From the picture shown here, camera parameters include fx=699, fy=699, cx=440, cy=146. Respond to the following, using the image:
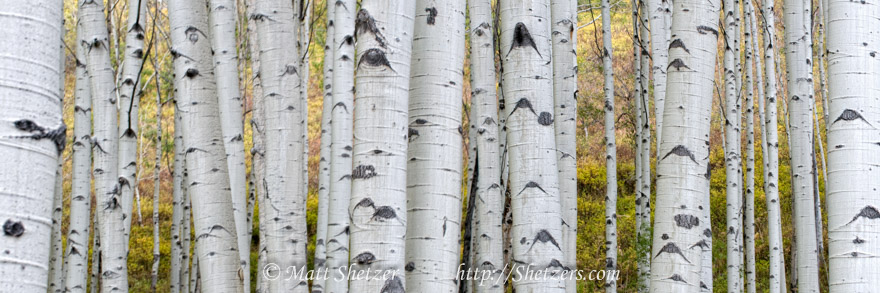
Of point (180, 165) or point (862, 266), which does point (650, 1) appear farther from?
point (180, 165)

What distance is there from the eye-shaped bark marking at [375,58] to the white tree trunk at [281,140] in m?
0.97

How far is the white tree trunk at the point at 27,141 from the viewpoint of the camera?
3.30 ft

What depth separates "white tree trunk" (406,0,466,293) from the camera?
2145 mm

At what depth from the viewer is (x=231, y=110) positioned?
2941mm

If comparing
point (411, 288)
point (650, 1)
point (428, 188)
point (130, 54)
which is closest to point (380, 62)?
point (428, 188)

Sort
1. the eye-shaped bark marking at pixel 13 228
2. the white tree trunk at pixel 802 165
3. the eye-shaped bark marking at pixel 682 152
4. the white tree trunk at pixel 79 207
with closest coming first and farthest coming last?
1. the eye-shaped bark marking at pixel 13 228
2. the eye-shaped bark marking at pixel 682 152
3. the white tree trunk at pixel 79 207
4. the white tree trunk at pixel 802 165

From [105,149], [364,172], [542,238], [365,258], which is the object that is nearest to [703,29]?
[542,238]

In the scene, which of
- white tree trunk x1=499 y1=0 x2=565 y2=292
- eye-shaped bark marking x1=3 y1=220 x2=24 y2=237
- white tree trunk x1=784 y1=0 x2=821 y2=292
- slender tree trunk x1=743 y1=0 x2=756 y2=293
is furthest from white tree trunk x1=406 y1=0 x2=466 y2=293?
slender tree trunk x1=743 y1=0 x2=756 y2=293

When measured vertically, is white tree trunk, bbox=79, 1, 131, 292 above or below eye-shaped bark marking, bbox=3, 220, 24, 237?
above

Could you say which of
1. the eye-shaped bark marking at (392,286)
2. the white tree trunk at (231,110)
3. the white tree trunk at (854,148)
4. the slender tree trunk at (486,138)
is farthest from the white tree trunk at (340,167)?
the white tree trunk at (854,148)

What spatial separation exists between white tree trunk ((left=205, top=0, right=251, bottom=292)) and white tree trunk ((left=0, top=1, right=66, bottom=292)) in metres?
1.85

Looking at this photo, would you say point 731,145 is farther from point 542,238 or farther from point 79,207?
point 79,207

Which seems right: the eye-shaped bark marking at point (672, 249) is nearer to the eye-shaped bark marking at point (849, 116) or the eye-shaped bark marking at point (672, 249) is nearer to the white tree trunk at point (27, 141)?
the eye-shaped bark marking at point (849, 116)

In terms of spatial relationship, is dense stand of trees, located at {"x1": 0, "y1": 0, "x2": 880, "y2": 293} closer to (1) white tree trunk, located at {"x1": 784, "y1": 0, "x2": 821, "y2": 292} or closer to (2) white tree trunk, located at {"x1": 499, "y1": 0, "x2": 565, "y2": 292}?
(2) white tree trunk, located at {"x1": 499, "y1": 0, "x2": 565, "y2": 292}
